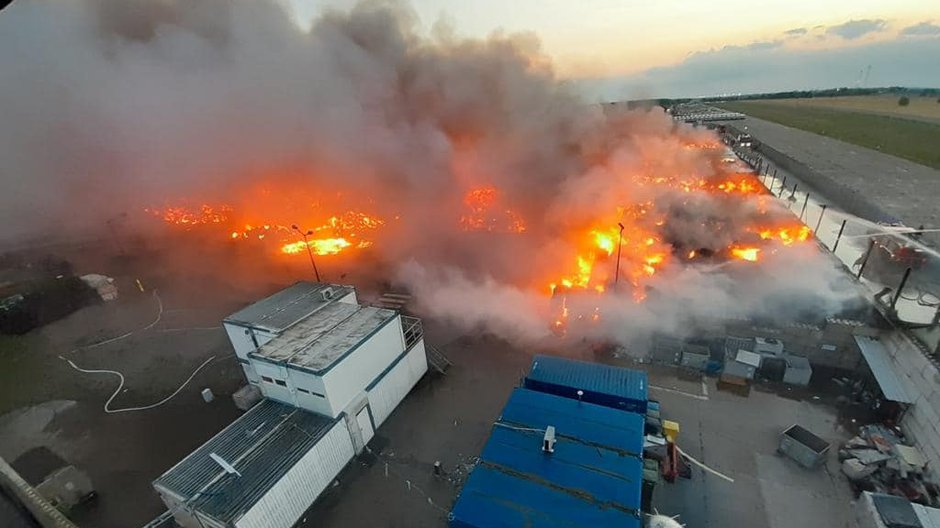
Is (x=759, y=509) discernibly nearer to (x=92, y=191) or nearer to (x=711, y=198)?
(x=711, y=198)

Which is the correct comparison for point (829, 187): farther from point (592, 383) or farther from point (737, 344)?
point (592, 383)

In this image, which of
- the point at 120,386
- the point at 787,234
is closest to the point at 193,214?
the point at 120,386

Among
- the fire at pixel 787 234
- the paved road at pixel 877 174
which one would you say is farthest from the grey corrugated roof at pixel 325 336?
the paved road at pixel 877 174

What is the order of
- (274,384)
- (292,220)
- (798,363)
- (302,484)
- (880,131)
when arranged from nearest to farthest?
(302,484)
(274,384)
(798,363)
(292,220)
(880,131)

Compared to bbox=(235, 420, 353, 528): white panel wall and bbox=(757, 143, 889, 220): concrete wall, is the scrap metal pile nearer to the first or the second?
bbox=(235, 420, 353, 528): white panel wall

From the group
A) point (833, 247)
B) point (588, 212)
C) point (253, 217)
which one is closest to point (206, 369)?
point (253, 217)

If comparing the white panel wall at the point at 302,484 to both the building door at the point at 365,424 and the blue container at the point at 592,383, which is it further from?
the blue container at the point at 592,383
